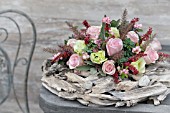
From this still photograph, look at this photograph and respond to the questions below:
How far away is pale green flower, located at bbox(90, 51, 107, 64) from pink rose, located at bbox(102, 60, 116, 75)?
0.05ft

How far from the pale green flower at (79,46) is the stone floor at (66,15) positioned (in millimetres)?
599

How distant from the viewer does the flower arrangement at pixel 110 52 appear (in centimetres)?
119

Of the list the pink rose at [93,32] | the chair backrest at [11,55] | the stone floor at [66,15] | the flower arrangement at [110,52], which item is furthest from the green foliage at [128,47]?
the chair backrest at [11,55]

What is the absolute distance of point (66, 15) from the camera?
1872mm

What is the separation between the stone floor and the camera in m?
1.76

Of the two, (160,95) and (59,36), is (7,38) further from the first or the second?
(160,95)

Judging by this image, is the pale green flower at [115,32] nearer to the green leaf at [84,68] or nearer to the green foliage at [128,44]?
the green foliage at [128,44]

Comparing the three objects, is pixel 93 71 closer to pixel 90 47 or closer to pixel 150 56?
pixel 90 47

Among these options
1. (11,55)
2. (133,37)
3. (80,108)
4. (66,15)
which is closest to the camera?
(80,108)

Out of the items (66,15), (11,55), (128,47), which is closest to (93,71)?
(128,47)

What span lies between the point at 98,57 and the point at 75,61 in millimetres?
81

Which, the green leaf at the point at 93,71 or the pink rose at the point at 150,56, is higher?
the pink rose at the point at 150,56

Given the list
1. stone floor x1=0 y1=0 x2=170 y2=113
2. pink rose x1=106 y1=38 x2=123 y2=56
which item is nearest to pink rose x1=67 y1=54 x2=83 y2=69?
pink rose x1=106 y1=38 x2=123 y2=56

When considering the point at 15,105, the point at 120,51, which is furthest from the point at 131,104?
the point at 15,105
